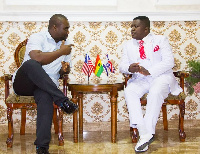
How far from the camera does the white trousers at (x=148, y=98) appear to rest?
3.31 metres

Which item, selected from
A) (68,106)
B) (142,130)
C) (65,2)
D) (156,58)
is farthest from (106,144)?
(65,2)

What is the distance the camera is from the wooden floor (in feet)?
10.8

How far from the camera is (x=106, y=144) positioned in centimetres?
358

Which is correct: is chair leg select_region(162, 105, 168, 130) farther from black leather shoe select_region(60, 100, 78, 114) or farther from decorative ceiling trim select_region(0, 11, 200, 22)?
black leather shoe select_region(60, 100, 78, 114)

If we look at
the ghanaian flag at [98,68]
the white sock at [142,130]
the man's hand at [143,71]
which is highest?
the ghanaian flag at [98,68]

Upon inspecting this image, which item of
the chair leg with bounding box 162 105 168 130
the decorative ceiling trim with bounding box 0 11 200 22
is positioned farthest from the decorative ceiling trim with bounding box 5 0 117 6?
the chair leg with bounding box 162 105 168 130

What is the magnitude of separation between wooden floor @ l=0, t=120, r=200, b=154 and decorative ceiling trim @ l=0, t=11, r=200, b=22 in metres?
1.50

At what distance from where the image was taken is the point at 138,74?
3785mm

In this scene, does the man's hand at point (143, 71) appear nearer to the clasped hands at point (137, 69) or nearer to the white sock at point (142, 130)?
the clasped hands at point (137, 69)

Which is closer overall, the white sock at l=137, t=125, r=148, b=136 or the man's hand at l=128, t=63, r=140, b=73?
the white sock at l=137, t=125, r=148, b=136

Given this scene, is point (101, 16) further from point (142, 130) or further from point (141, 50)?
point (142, 130)

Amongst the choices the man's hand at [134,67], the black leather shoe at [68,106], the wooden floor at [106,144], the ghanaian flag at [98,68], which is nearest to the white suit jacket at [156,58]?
the man's hand at [134,67]

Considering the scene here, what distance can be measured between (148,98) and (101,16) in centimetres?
138

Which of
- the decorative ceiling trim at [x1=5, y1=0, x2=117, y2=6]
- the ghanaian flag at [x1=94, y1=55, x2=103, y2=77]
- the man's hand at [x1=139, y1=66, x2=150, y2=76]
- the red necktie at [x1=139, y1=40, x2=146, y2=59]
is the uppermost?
the decorative ceiling trim at [x1=5, y1=0, x2=117, y2=6]
